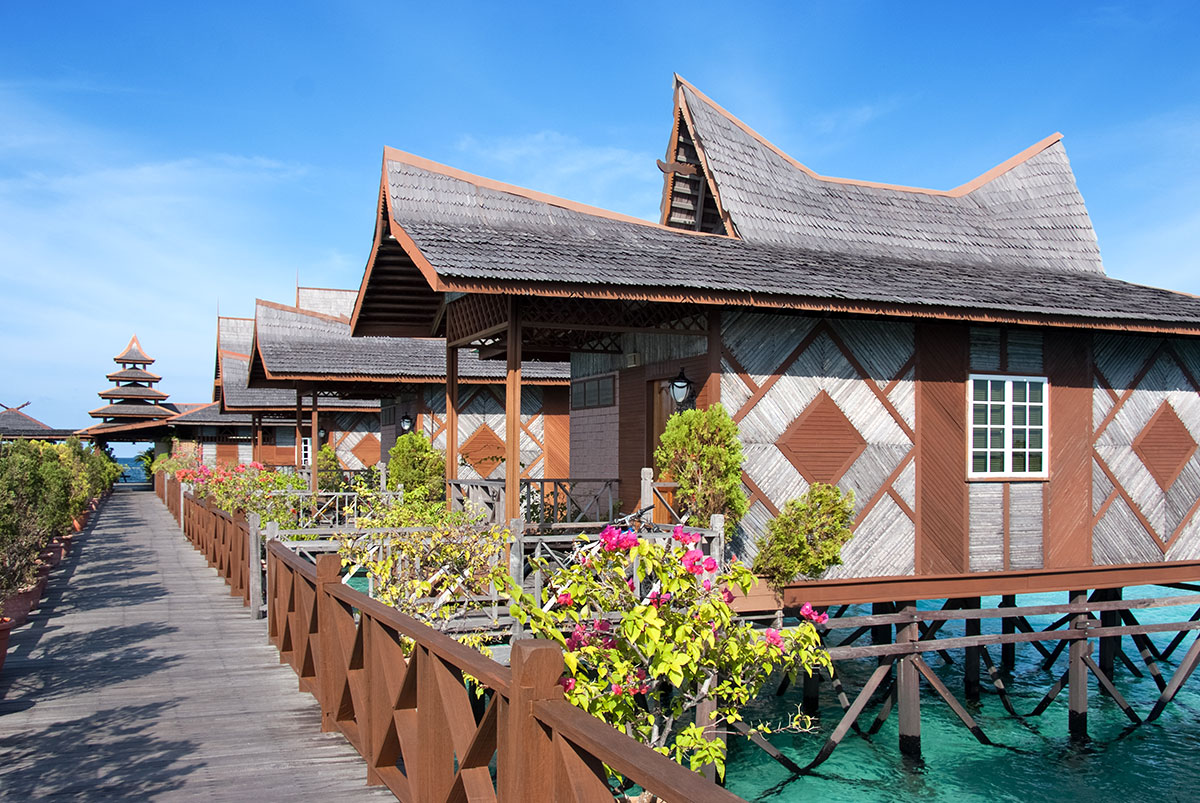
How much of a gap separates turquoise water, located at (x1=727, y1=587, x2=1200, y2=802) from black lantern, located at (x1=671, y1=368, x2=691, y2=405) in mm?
4179

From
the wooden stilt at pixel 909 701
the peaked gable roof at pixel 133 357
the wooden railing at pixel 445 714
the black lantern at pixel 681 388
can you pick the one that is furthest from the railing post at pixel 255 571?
the peaked gable roof at pixel 133 357

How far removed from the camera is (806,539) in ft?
36.0

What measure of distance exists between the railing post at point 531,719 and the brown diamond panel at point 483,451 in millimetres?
18718

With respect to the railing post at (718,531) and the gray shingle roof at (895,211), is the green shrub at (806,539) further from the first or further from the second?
the gray shingle roof at (895,211)

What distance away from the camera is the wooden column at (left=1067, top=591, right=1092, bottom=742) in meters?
12.4

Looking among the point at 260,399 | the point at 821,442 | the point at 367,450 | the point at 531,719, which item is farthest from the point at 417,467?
the point at 531,719

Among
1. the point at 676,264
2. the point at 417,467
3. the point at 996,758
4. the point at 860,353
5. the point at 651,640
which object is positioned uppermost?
the point at 676,264

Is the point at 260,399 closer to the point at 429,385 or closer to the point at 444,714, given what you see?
the point at 429,385

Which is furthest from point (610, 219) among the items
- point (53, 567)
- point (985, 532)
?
point (53, 567)

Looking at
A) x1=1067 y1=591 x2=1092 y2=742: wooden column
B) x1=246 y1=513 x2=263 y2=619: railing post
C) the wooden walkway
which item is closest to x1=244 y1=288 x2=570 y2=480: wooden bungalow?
the wooden walkway

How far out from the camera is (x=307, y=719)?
6.67m

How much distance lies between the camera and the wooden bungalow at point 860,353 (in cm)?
1121

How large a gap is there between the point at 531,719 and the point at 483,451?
1928cm

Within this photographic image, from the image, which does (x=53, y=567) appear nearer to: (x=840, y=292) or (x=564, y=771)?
(x=840, y=292)
